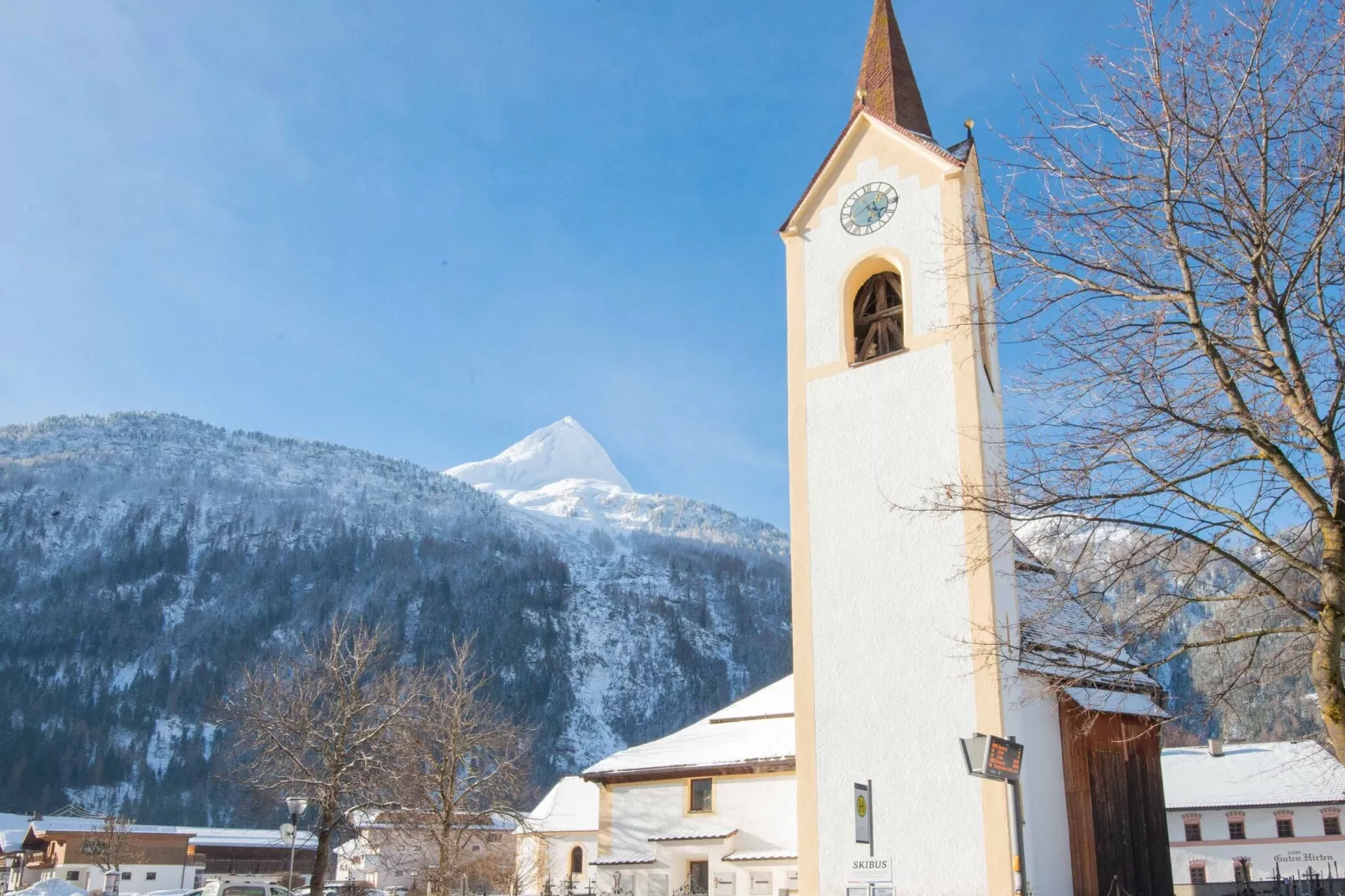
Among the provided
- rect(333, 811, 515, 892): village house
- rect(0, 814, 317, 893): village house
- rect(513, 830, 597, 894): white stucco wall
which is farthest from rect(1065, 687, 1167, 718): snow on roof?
rect(0, 814, 317, 893): village house

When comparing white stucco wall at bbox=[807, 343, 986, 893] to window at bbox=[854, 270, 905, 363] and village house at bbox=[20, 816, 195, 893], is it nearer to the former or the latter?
window at bbox=[854, 270, 905, 363]

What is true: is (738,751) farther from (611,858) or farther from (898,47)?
(898,47)

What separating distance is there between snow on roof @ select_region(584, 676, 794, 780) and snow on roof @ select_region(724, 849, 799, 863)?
1975mm

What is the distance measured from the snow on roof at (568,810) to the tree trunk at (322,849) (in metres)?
20.3

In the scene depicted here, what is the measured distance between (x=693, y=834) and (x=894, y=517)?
396 inches

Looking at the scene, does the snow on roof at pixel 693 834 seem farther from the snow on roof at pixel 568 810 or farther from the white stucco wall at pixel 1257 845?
the white stucco wall at pixel 1257 845

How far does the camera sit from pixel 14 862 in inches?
3031

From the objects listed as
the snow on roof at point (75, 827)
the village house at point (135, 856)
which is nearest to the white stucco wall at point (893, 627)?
the village house at point (135, 856)

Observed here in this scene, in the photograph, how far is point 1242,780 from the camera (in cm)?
5569

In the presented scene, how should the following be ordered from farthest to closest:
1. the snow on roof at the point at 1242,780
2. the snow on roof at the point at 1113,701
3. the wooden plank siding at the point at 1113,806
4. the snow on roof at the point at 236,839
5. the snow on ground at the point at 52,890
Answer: the snow on roof at the point at 236,839, the snow on roof at the point at 1242,780, the snow on ground at the point at 52,890, the snow on roof at the point at 1113,701, the wooden plank siding at the point at 1113,806

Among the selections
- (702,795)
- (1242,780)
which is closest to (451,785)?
(702,795)

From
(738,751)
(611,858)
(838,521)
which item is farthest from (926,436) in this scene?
(611,858)

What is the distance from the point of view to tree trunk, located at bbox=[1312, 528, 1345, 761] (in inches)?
388

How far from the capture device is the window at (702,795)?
27172 millimetres
